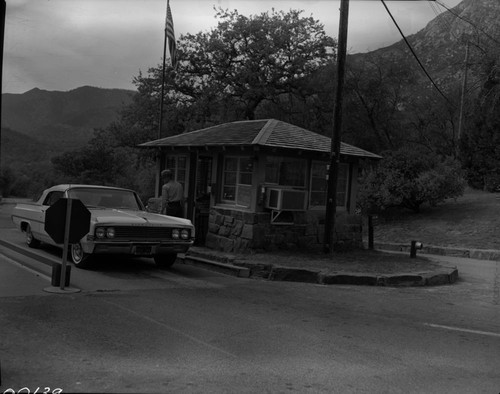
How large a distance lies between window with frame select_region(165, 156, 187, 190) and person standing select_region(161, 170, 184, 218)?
72.9 inches

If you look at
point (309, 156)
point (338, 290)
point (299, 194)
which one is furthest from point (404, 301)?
point (309, 156)

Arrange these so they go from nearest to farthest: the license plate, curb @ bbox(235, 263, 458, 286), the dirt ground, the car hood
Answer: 1. the car hood
2. the license plate
3. curb @ bbox(235, 263, 458, 286)
4. the dirt ground

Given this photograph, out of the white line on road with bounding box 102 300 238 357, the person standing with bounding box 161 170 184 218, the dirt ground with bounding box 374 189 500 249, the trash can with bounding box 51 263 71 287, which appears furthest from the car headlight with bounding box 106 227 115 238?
the dirt ground with bounding box 374 189 500 249

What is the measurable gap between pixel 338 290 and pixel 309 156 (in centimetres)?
419

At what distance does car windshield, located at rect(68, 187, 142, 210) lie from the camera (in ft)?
34.2

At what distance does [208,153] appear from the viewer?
42.1ft

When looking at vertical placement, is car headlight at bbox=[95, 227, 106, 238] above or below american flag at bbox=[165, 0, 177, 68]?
below

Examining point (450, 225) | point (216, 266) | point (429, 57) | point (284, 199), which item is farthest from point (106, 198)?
point (429, 57)

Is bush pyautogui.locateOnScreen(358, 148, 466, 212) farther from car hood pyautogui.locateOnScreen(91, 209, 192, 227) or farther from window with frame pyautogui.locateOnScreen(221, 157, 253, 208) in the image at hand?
car hood pyautogui.locateOnScreen(91, 209, 192, 227)

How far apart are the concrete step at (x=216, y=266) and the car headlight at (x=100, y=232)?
2515 mm

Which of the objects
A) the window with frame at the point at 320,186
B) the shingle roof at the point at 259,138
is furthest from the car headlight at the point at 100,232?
the window with frame at the point at 320,186

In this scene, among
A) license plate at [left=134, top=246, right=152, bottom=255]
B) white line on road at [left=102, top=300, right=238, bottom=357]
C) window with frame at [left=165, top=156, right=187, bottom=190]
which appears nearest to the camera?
white line on road at [left=102, top=300, right=238, bottom=357]

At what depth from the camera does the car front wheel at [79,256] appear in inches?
362

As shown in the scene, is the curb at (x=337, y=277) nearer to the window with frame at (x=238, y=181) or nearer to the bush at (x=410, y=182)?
the window with frame at (x=238, y=181)
